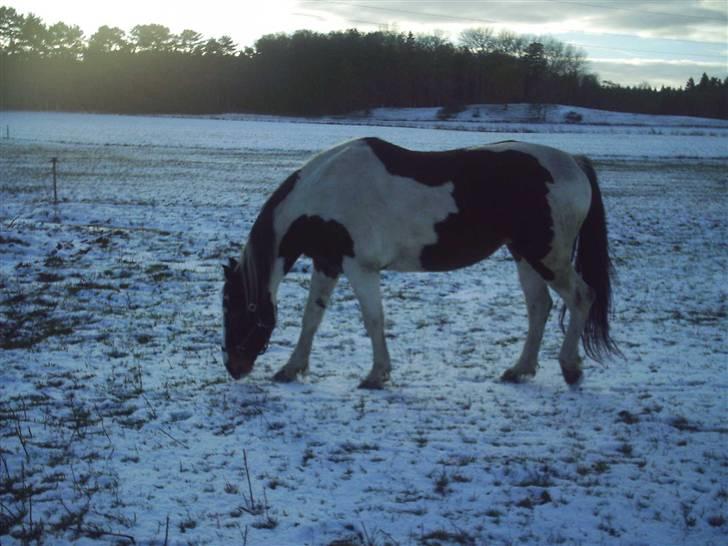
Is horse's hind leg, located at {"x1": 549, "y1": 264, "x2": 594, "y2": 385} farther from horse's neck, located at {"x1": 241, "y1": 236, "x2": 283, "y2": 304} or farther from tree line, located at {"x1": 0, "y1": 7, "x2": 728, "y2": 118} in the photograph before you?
tree line, located at {"x1": 0, "y1": 7, "x2": 728, "y2": 118}

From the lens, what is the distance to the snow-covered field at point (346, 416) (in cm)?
Answer: 343

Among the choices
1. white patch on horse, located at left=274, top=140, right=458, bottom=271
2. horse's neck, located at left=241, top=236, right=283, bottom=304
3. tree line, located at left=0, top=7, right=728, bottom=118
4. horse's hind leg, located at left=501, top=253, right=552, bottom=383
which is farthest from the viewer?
tree line, located at left=0, top=7, right=728, bottom=118

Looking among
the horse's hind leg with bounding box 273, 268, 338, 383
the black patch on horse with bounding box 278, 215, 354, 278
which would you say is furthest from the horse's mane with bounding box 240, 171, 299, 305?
the horse's hind leg with bounding box 273, 268, 338, 383

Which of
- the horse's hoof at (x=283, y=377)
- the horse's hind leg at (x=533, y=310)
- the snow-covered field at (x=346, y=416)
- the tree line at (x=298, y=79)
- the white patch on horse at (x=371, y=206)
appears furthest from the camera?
the tree line at (x=298, y=79)

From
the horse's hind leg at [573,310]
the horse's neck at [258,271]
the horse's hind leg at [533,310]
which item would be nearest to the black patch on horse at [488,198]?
the horse's hind leg at [573,310]

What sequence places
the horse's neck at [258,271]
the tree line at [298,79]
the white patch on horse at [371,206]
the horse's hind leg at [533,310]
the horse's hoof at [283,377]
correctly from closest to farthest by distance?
the white patch on horse at [371,206] → the horse's neck at [258,271] → the horse's hoof at [283,377] → the horse's hind leg at [533,310] → the tree line at [298,79]

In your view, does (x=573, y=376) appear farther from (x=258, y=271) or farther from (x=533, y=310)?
(x=258, y=271)

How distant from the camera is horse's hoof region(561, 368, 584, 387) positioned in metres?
5.50

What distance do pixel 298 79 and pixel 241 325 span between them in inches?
3251

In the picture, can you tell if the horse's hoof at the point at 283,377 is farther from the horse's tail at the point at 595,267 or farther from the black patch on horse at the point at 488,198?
the horse's tail at the point at 595,267

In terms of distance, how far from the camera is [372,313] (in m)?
5.52

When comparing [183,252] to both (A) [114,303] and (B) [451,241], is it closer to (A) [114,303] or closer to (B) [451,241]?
(A) [114,303]

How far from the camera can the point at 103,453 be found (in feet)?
13.5

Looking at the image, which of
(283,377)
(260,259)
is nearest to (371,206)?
(260,259)
